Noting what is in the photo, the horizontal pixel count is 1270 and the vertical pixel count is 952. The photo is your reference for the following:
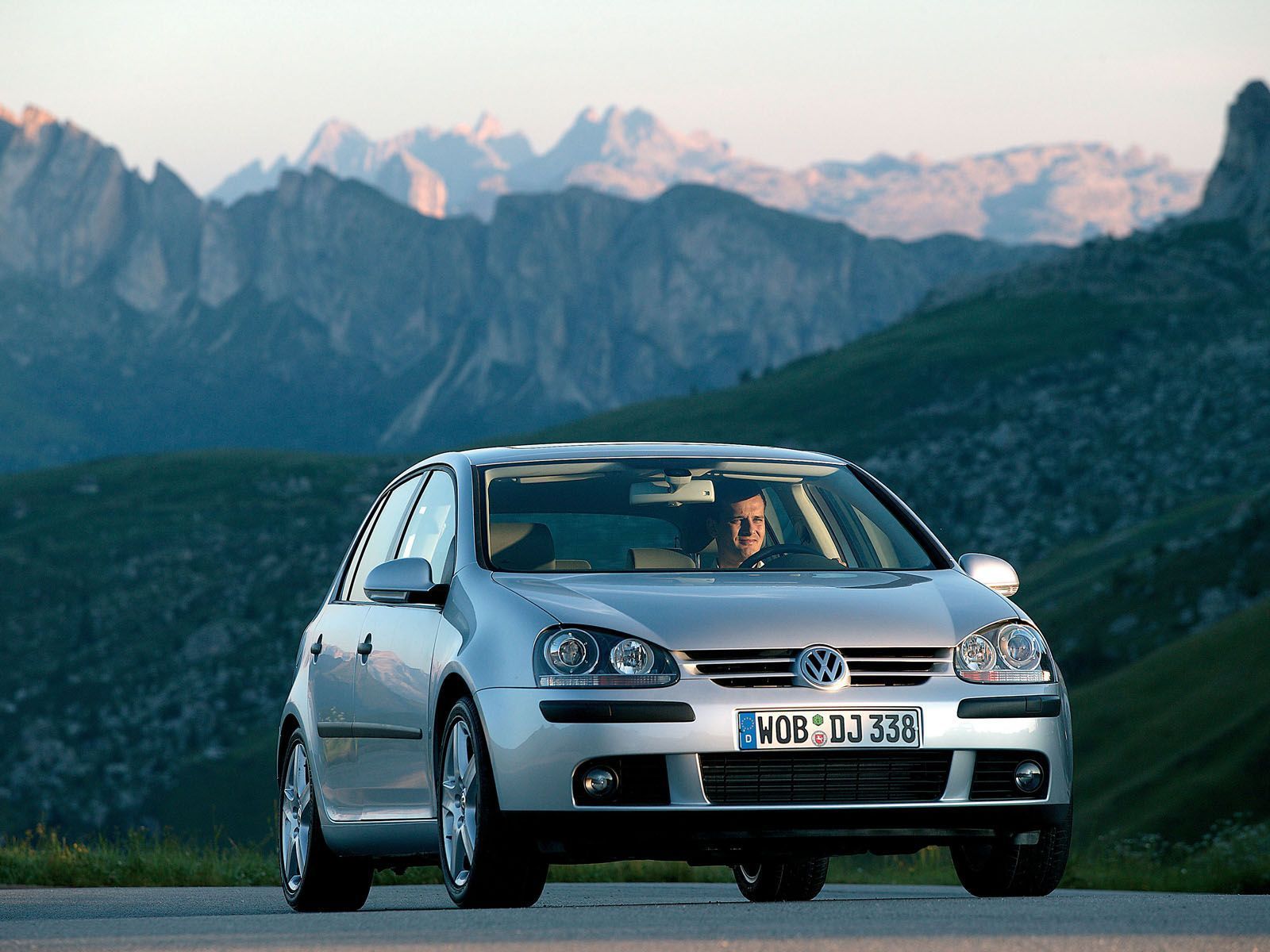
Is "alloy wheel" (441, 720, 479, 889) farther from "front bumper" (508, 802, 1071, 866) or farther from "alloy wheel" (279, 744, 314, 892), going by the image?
"alloy wheel" (279, 744, 314, 892)

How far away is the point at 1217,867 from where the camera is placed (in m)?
14.1

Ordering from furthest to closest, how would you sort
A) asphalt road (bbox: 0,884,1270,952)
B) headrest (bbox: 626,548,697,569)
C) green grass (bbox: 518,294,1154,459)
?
green grass (bbox: 518,294,1154,459), headrest (bbox: 626,548,697,569), asphalt road (bbox: 0,884,1270,952)

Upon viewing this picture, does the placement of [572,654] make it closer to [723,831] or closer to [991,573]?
[723,831]

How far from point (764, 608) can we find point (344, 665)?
95.2 inches

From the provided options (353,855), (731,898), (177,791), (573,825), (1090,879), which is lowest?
(177,791)

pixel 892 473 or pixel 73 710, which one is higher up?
pixel 892 473

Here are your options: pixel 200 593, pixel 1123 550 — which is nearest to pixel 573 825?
pixel 1123 550

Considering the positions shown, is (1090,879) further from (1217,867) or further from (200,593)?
(200,593)

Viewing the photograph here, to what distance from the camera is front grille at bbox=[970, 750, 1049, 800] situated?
7031mm

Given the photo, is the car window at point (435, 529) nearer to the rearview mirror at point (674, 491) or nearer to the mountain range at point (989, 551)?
the rearview mirror at point (674, 491)

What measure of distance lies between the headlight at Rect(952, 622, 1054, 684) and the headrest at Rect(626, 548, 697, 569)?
1.26 metres

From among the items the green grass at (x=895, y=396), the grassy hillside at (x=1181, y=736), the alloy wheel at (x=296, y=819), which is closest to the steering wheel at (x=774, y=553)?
the alloy wheel at (x=296, y=819)

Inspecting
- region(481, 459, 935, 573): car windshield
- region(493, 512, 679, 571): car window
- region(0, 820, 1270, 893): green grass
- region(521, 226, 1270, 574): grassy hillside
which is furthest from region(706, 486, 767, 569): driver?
region(521, 226, 1270, 574): grassy hillside

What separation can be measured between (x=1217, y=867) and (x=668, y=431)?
179826 mm
